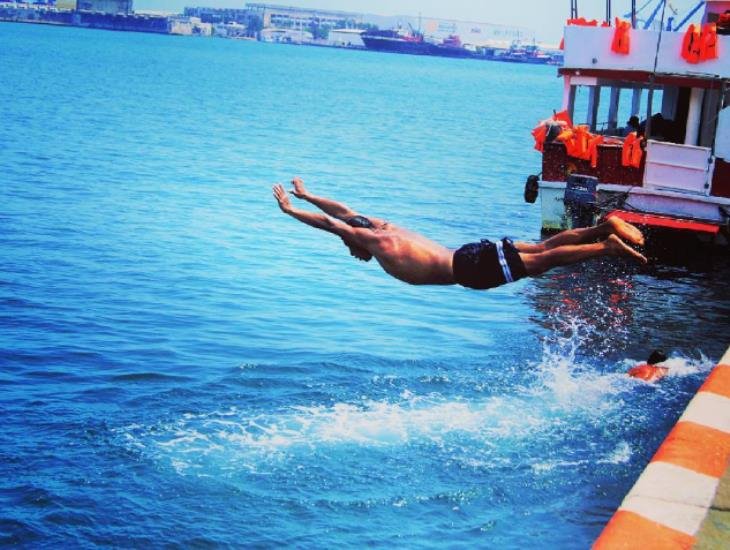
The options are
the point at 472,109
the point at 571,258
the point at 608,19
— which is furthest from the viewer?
the point at 472,109

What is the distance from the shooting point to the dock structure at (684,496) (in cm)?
604

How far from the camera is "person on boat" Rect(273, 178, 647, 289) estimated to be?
881 centimetres

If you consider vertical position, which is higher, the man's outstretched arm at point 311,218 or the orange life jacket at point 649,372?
the man's outstretched arm at point 311,218

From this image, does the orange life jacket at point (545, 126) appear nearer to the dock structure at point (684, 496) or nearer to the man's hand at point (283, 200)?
the man's hand at point (283, 200)

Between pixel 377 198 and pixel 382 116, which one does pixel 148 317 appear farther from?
pixel 382 116

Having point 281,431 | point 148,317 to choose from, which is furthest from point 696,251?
point 281,431

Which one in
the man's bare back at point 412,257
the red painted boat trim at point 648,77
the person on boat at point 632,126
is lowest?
the man's bare back at point 412,257

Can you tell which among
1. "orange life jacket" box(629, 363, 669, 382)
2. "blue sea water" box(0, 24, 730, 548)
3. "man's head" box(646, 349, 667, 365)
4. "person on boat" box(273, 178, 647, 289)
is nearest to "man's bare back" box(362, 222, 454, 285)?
"person on boat" box(273, 178, 647, 289)

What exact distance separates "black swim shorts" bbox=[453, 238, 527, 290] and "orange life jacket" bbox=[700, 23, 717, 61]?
50.7ft

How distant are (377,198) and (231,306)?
15885mm

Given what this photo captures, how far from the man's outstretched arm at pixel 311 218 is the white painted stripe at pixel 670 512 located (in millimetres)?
3707

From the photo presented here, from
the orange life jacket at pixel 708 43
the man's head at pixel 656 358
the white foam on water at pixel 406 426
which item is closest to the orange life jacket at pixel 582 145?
the orange life jacket at pixel 708 43

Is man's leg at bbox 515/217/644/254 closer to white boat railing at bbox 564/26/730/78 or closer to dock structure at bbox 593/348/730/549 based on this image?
dock structure at bbox 593/348/730/549

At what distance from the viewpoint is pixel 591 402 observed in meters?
13.6
